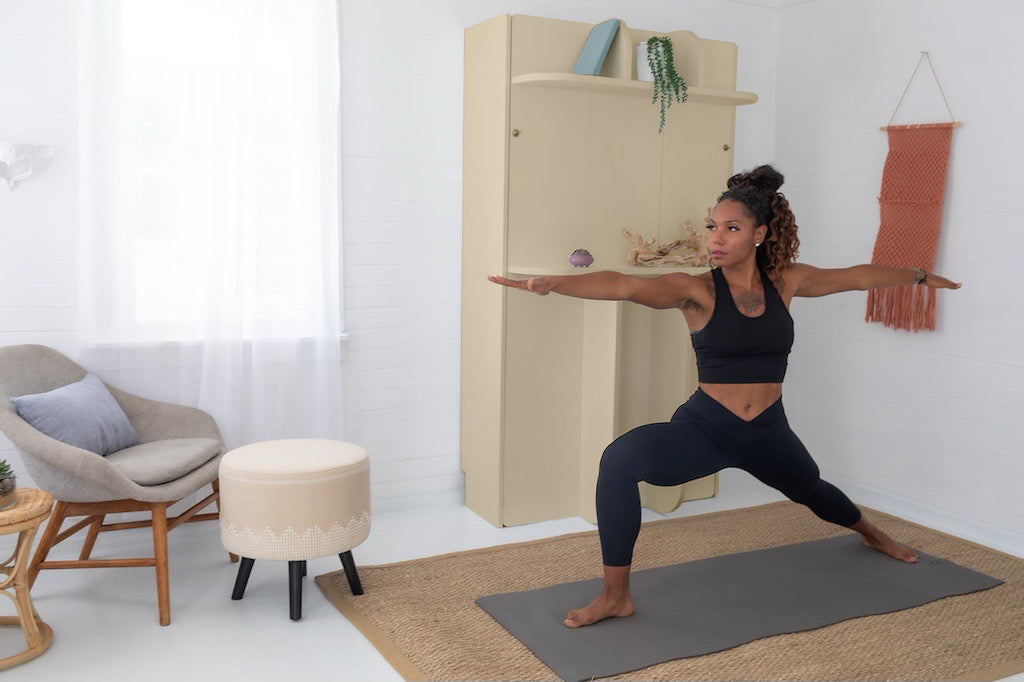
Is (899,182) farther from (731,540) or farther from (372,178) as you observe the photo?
(372,178)

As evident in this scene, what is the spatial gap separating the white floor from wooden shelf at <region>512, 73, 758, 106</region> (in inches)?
69.4

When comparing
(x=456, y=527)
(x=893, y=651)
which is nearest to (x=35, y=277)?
(x=456, y=527)

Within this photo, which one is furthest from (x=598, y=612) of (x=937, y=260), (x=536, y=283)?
(x=937, y=260)

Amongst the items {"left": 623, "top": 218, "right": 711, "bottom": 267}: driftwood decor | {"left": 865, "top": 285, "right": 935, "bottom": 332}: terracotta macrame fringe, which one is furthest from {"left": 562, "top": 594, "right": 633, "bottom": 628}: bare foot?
{"left": 865, "top": 285, "right": 935, "bottom": 332}: terracotta macrame fringe

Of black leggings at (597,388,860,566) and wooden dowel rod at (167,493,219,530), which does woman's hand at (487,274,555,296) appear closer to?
black leggings at (597,388,860,566)

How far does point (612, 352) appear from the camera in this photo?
3.89 metres

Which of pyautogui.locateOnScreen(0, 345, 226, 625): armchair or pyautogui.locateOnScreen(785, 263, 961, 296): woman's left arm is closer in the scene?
pyautogui.locateOnScreen(0, 345, 226, 625): armchair

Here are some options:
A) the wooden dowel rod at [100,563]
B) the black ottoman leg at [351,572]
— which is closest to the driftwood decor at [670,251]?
the black ottoman leg at [351,572]

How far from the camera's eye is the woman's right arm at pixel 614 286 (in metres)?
2.69

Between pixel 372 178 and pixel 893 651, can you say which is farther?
pixel 372 178

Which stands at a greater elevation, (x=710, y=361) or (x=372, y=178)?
(x=372, y=178)

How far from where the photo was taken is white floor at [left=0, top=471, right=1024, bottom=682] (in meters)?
2.70

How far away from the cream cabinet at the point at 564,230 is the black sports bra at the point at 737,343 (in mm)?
776

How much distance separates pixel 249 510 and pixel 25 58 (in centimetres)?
177
